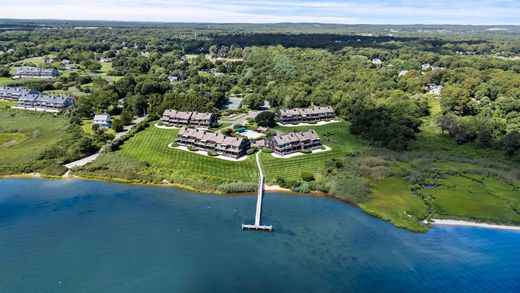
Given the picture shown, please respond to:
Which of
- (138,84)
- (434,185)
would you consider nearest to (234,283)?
(434,185)

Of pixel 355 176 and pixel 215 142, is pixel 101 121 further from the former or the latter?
pixel 355 176

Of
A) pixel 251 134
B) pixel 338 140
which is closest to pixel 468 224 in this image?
pixel 338 140

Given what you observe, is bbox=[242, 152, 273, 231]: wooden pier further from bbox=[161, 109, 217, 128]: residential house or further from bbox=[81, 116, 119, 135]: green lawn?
bbox=[81, 116, 119, 135]: green lawn

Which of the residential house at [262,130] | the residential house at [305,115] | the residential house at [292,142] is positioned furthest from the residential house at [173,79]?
the residential house at [292,142]

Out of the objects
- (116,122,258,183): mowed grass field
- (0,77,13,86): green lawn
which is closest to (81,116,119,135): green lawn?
(116,122,258,183): mowed grass field

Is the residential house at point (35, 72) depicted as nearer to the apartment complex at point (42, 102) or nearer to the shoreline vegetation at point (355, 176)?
the apartment complex at point (42, 102)
